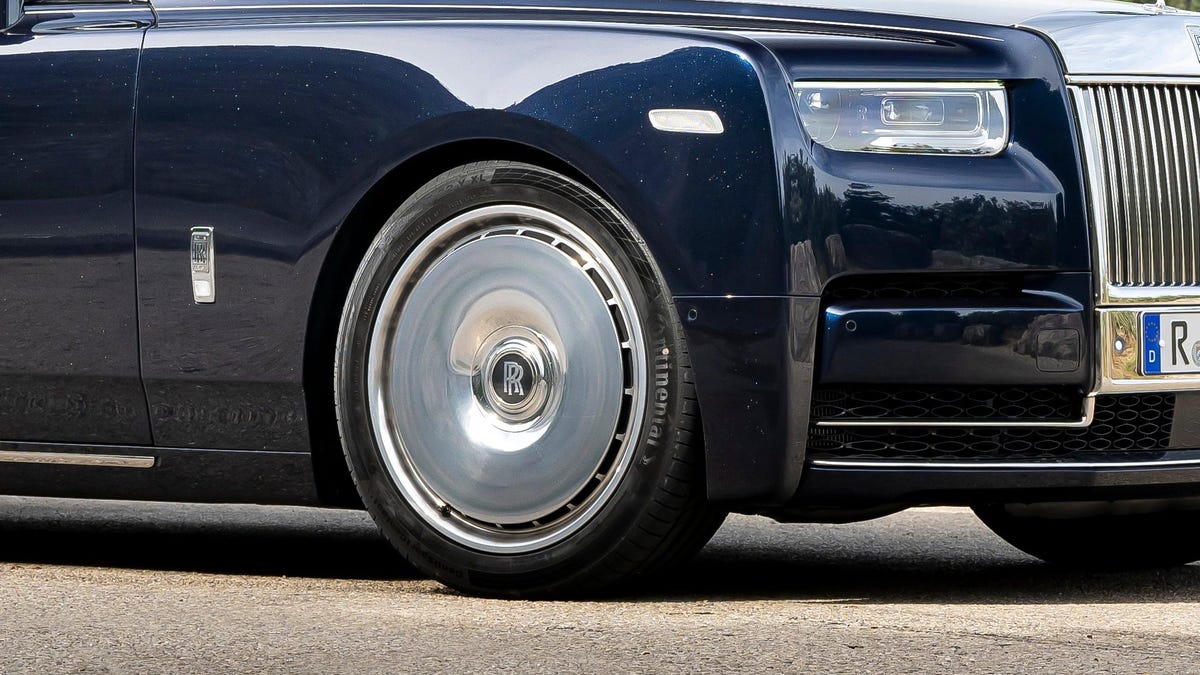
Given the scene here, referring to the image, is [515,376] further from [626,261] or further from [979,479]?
[979,479]

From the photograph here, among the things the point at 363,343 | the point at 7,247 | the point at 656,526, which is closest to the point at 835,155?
the point at 656,526

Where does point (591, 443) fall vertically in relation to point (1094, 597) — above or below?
above

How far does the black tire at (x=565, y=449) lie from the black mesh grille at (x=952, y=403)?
301 millimetres

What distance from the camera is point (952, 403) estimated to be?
3.92 m

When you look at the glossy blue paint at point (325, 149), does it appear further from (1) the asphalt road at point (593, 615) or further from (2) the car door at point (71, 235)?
(1) the asphalt road at point (593, 615)

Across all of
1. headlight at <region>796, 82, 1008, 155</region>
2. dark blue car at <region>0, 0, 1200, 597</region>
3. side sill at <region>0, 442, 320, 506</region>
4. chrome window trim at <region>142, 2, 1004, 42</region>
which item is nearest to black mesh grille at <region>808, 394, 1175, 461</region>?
Answer: dark blue car at <region>0, 0, 1200, 597</region>

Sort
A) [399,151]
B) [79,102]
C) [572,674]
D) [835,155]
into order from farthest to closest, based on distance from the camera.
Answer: [79,102] → [399,151] → [835,155] → [572,674]

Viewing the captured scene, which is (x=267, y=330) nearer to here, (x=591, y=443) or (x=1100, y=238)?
(x=591, y=443)

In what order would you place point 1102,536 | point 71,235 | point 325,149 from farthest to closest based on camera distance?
point 1102,536 → point 71,235 → point 325,149

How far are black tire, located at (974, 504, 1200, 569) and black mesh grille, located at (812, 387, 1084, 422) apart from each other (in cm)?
96

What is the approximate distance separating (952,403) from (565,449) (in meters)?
0.79

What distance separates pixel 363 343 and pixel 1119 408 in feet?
5.23

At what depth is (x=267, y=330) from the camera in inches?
171

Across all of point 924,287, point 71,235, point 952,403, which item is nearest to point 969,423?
point 952,403
